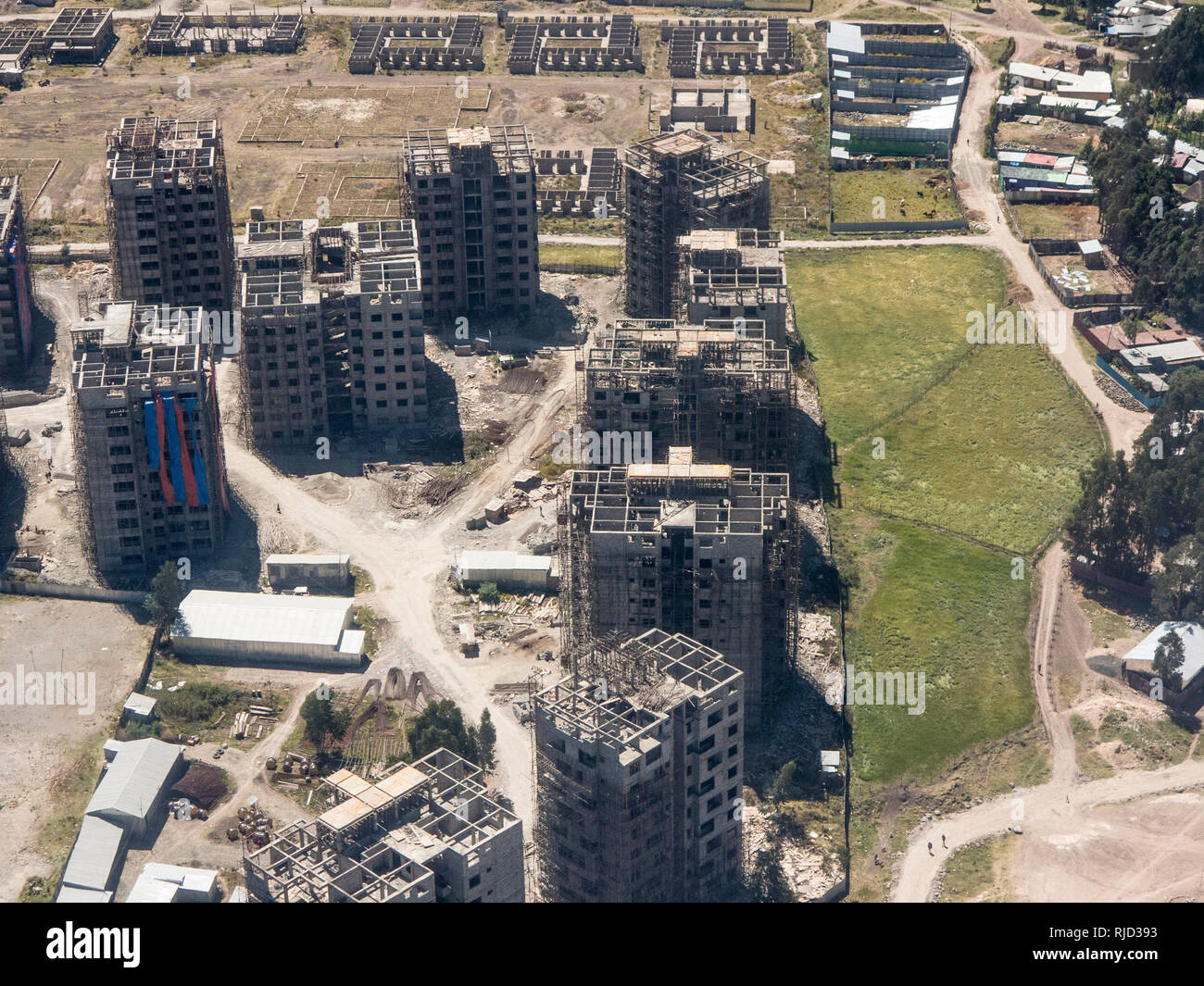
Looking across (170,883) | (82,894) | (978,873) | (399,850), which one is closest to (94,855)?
(82,894)

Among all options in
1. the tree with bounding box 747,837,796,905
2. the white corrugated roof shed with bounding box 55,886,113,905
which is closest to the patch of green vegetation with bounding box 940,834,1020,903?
the tree with bounding box 747,837,796,905

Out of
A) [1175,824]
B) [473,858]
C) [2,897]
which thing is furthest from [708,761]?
[2,897]

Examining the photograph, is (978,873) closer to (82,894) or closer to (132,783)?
(132,783)

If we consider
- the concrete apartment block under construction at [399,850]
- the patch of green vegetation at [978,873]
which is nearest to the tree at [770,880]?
the patch of green vegetation at [978,873]

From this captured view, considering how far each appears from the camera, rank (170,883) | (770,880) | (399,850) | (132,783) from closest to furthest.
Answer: (399,850)
(170,883)
(770,880)
(132,783)

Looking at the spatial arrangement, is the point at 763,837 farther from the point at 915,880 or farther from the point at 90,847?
the point at 90,847
